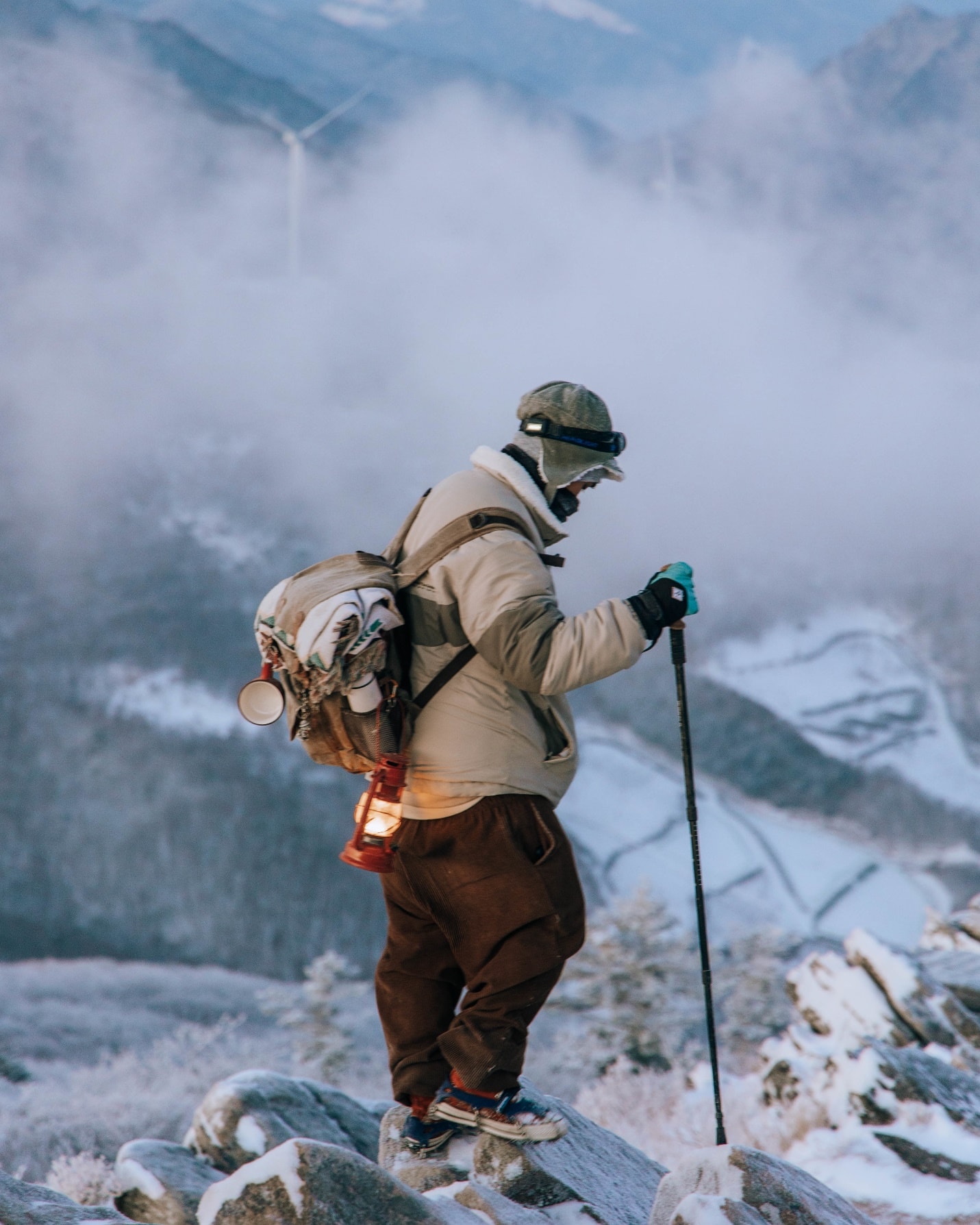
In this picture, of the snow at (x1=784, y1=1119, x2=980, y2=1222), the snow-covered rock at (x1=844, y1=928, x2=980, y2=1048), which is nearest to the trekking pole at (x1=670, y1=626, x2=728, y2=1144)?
Answer: the snow at (x1=784, y1=1119, x2=980, y2=1222)

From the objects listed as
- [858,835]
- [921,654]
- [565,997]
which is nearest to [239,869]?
[565,997]

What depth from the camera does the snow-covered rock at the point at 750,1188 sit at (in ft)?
11.7

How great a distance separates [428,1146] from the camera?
4270 millimetres

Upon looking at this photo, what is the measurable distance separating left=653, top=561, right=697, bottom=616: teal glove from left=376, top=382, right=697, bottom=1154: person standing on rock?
0.01 meters

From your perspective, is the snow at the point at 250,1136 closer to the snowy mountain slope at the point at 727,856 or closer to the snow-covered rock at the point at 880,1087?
the snow-covered rock at the point at 880,1087

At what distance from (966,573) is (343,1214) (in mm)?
82153

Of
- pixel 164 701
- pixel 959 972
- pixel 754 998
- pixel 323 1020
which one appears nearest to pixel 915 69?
pixel 164 701

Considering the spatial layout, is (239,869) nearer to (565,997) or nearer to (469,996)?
(565,997)

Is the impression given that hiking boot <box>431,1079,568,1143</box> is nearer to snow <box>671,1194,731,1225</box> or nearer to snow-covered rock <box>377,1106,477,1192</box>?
snow-covered rock <box>377,1106,477,1192</box>

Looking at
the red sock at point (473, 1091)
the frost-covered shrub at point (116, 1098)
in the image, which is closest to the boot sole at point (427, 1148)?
the red sock at point (473, 1091)

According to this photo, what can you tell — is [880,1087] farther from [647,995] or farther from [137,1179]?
[647,995]

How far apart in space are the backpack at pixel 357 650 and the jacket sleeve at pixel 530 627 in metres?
0.17

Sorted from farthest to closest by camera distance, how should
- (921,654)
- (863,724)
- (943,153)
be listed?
(943,153) < (921,654) < (863,724)

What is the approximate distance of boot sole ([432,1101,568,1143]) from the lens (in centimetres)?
412
